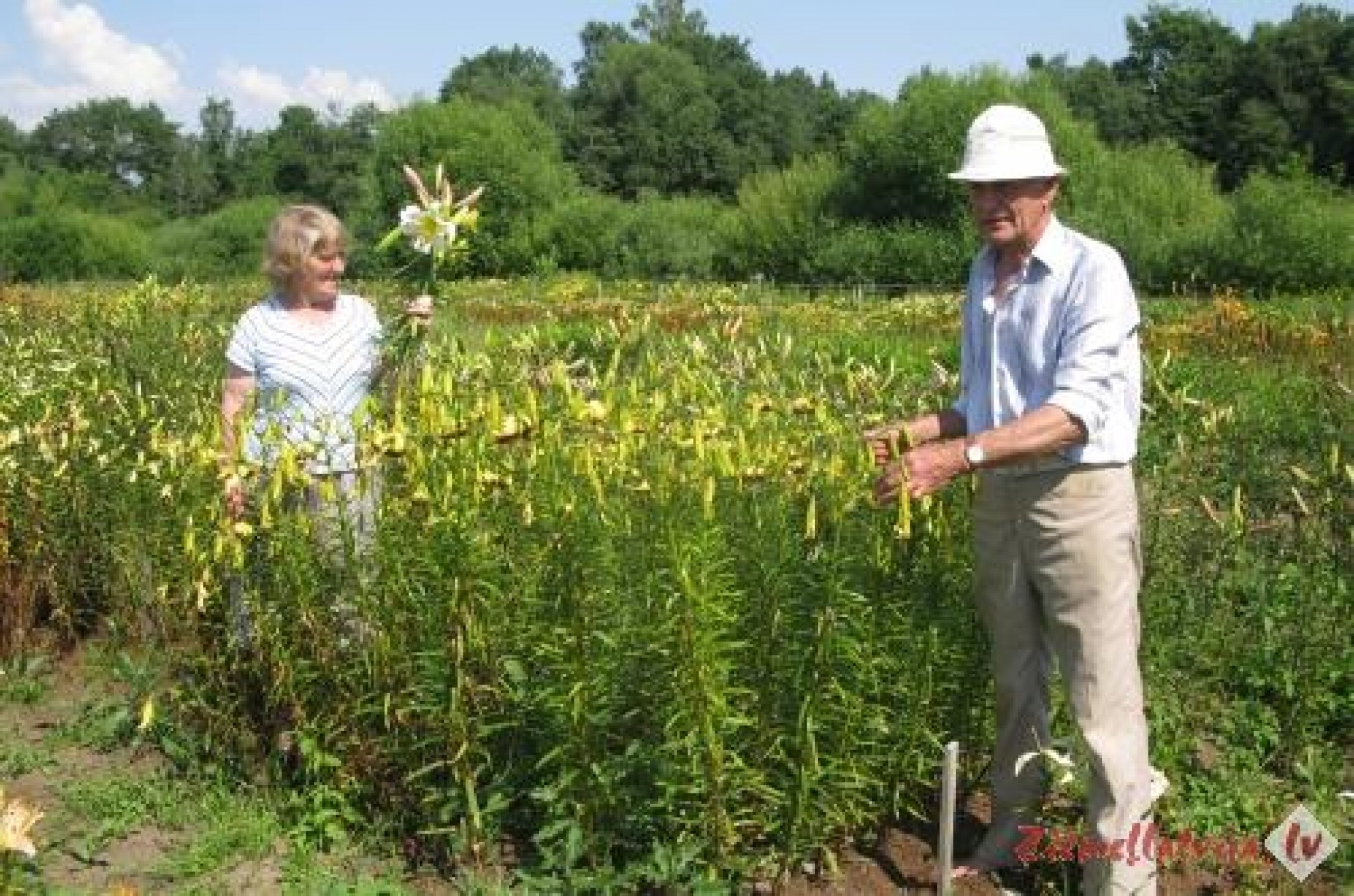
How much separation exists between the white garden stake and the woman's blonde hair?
7.16ft

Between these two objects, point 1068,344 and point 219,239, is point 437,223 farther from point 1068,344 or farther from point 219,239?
point 219,239

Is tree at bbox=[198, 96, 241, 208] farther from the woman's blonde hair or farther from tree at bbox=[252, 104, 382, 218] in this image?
the woman's blonde hair

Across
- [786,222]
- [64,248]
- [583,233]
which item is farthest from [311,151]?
[786,222]

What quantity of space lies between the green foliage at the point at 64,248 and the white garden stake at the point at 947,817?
46.4 metres

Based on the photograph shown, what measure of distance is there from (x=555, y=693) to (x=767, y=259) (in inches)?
1224

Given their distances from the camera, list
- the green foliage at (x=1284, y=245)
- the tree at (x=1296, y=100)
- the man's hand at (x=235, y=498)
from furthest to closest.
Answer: the tree at (x=1296, y=100) < the green foliage at (x=1284, y=245) < the man's hand at (x=235, y=498)

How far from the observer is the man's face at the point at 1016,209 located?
2930 mm

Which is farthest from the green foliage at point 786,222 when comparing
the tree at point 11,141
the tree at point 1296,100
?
the tree at point 11,141

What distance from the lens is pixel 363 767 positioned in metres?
3.42

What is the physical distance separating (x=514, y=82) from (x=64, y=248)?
40387mm

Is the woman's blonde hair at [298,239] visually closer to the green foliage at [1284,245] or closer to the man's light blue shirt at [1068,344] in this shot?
the man's light blue shirt at [1068,344]

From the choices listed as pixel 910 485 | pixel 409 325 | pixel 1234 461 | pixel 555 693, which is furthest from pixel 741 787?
pixel 1234 461

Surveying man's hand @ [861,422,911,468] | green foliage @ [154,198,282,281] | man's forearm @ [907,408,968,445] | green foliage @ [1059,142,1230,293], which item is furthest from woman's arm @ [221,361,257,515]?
green foliage @ [154,198,282,281]

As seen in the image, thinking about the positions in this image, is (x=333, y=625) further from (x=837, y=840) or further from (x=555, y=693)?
(x=837, y=840)
